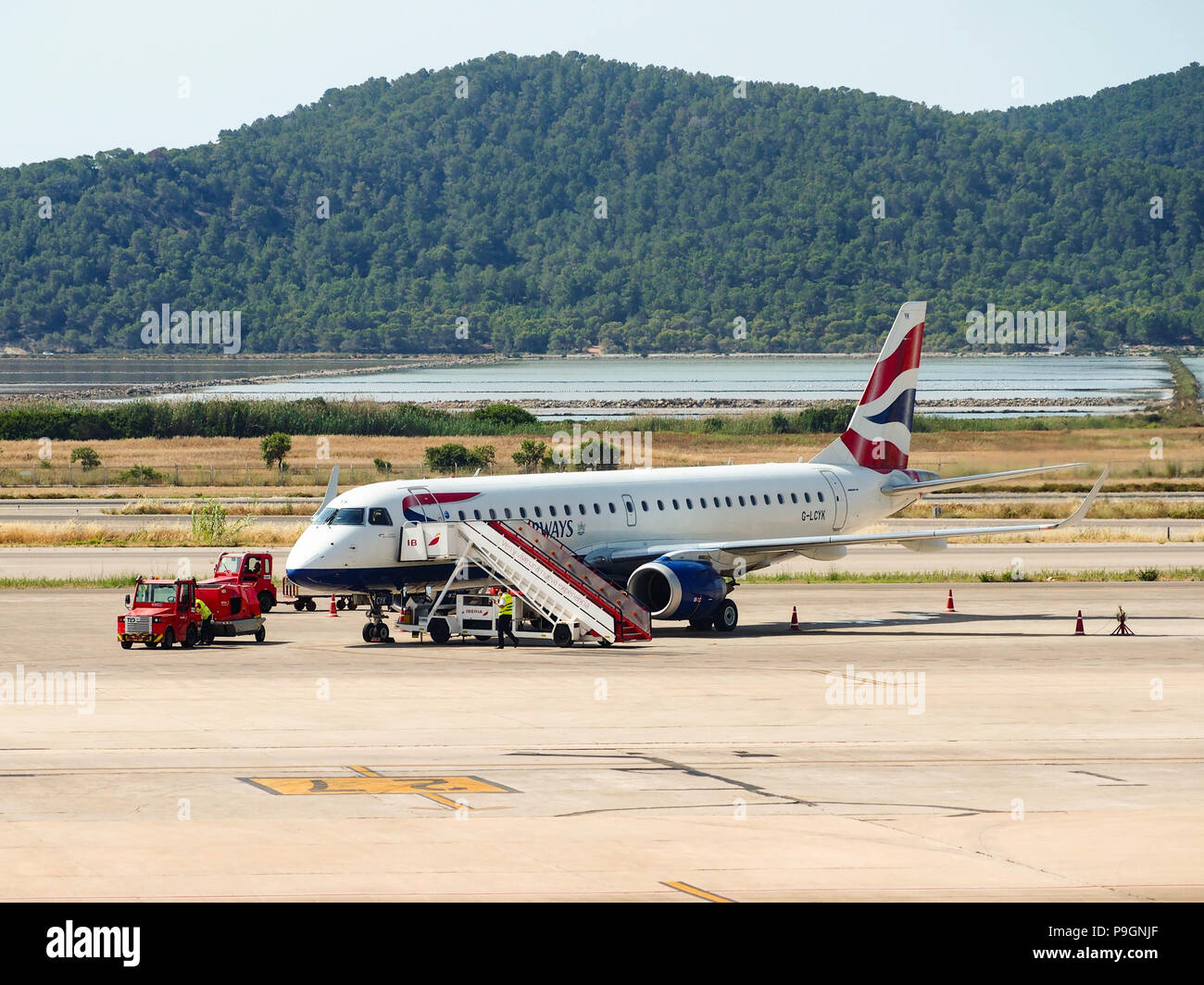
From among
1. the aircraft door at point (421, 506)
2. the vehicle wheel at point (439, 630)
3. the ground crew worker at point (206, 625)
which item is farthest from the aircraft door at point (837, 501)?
the ground crew worker at point (206, 625)

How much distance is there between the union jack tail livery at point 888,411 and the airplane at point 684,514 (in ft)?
0.15

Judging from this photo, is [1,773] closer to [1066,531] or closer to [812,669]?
[812,669]

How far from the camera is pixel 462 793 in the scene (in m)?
24.0

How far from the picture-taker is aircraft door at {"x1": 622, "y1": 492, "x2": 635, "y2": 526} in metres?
48.9

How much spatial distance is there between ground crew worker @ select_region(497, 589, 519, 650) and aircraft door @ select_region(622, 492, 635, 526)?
597 cm

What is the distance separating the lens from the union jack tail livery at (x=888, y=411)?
56.0 meters

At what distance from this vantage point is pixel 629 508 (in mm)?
48969

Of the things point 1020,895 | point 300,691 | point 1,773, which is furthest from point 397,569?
point 1020,895

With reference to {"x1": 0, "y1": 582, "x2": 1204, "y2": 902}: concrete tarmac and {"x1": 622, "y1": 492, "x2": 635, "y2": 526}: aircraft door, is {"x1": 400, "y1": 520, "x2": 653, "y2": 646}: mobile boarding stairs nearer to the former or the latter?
{"x1": 0, "y1": 582, "x2": 1204, "y2": 902}: concrete tarmac

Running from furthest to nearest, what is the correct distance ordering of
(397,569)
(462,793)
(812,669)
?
1. (397,569)
2. (812,669)
3. (462,793)

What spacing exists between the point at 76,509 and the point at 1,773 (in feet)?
215

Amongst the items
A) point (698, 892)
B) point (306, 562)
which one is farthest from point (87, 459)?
point (698, 892)
